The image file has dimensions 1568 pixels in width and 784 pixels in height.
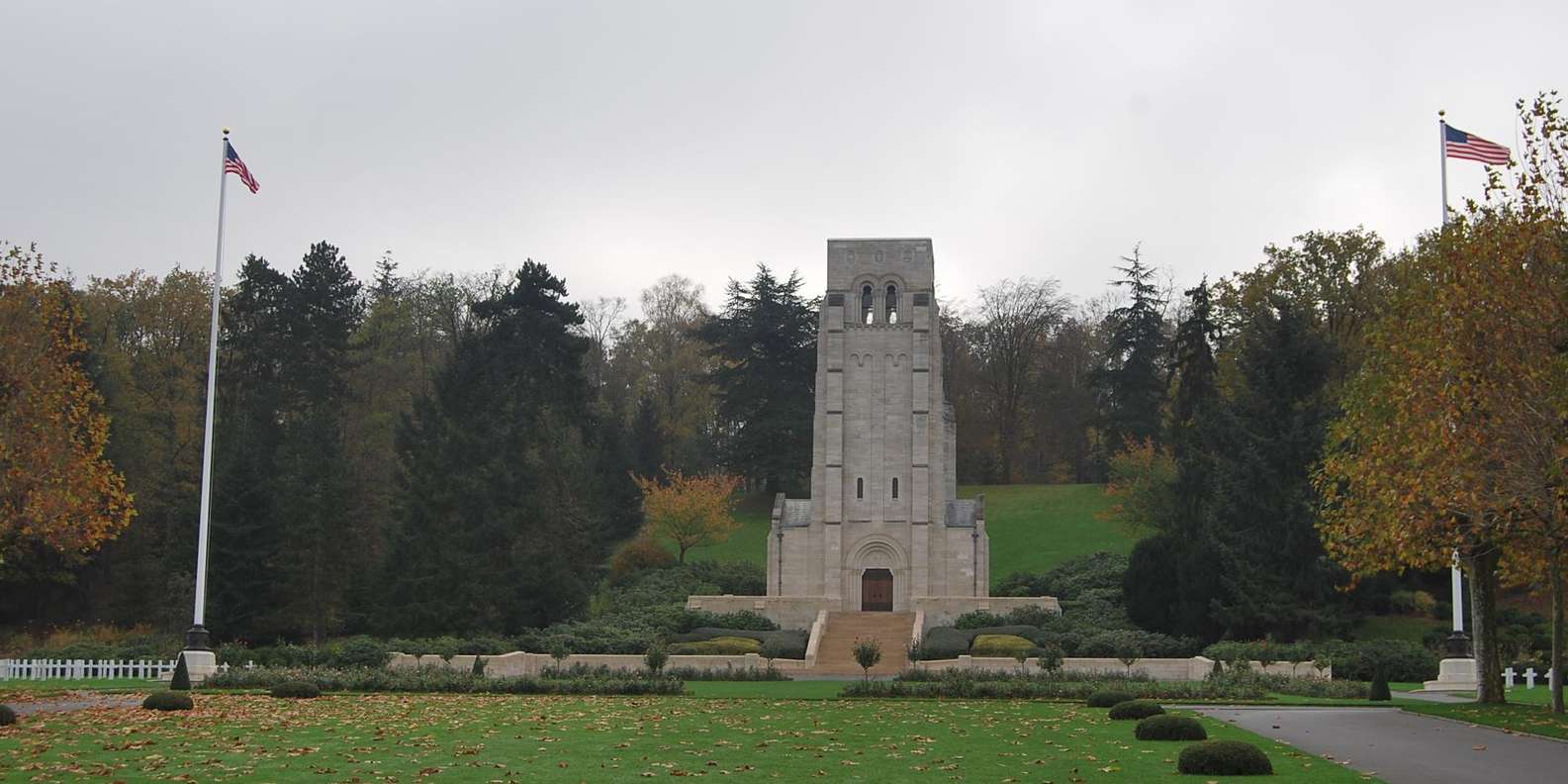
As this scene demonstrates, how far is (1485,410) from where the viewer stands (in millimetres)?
23672

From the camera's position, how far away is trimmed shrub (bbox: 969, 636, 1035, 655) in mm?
44688

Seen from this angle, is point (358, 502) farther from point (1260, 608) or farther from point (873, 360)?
point (1260, 608)

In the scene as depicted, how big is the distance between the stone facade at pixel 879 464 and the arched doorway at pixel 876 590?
47mm

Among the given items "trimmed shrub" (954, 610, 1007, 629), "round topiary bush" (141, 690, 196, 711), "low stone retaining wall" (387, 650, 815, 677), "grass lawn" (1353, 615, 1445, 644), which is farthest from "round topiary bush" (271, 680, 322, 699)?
"grass lawn" (1353, 615, 1445, 644)

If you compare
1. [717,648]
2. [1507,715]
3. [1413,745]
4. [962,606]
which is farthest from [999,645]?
[1413,745]

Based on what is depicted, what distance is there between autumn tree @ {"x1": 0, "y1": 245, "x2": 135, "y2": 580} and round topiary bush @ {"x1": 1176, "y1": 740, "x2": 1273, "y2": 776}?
22848 millimetres

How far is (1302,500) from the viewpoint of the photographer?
4681cm

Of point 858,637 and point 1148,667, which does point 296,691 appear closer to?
point 1148,667

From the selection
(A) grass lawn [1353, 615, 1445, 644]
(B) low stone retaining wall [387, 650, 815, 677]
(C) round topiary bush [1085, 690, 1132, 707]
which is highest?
(A) grass lawn [1353, 615, 1445, 644]

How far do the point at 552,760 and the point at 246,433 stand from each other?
44.9 meters

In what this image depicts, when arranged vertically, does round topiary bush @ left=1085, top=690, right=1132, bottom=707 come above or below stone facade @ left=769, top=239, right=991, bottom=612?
below

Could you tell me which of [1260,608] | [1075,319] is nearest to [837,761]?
[1260,608]

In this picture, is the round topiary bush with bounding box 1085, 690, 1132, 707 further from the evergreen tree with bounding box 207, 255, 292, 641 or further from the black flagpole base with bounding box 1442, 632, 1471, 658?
the evergreen tree with bounding box 207, 255, 292, 641

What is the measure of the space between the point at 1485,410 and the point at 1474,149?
12088 mm
